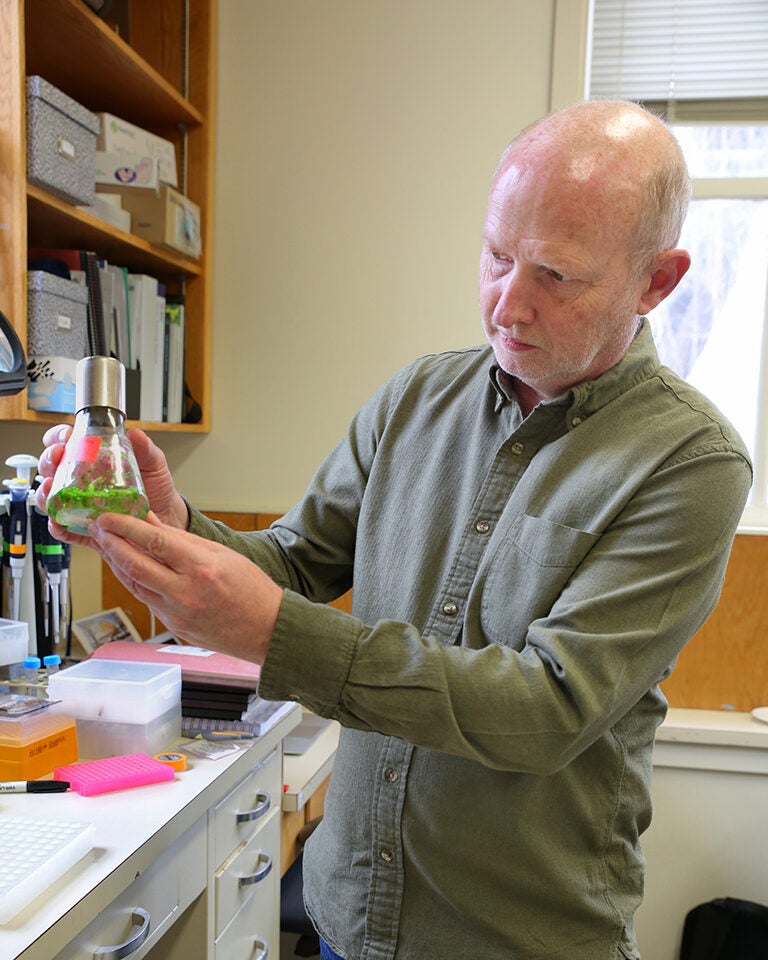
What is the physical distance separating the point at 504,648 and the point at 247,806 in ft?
2.79

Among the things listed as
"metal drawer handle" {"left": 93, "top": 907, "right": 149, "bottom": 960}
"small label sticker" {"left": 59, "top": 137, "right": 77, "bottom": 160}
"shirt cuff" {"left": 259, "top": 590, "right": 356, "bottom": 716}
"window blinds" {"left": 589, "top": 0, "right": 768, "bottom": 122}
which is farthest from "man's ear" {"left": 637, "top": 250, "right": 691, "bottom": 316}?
"window blinds" {"left": 589, "top": 0, "right": 768, "bottom": 122}

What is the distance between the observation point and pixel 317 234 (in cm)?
227

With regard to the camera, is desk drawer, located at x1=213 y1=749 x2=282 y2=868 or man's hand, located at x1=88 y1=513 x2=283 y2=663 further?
desk drawer, located at x1=213 y1=749 x2=282 y2=868

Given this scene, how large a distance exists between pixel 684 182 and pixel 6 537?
4.51ft

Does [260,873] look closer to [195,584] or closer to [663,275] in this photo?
[195,584]

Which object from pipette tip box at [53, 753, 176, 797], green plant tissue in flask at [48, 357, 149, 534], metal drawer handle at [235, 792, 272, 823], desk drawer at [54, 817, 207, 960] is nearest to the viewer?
green plant tissue in flask at [48, 357, 149, 534]

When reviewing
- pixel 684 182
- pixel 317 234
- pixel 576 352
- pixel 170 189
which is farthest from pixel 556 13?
pixel 576 352

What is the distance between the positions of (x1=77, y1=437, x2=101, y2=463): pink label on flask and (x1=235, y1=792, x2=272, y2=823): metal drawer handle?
2.58 feet

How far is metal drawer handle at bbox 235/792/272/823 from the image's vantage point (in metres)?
1.40

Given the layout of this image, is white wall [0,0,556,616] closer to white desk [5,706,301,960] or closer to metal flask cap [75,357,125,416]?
white desk [5,706,301,960]

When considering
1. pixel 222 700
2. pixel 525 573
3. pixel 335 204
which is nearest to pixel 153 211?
pixel 335 204

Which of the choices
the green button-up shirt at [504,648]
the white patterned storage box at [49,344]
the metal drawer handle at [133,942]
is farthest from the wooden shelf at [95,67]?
the metal drawer handle at [133,942]

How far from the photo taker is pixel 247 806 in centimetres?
144

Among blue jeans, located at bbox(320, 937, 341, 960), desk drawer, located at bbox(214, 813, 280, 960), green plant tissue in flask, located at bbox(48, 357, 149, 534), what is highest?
green plant tissue in flask, located at bbox(48, 357, 149, 534)
